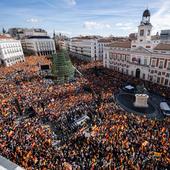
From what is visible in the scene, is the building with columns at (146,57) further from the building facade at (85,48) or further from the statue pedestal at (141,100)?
the building facade at (85,48)

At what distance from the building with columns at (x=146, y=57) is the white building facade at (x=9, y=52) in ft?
166

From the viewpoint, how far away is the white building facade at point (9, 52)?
66875 millimetres

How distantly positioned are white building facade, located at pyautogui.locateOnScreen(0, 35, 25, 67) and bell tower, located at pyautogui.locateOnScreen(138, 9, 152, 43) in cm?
5734

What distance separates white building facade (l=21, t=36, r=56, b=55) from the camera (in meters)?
96.9

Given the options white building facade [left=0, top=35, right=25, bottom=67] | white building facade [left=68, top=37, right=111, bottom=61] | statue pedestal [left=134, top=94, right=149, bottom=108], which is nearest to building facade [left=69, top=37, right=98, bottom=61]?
white building facade [left=68, top=37, right=111, bottom=61]

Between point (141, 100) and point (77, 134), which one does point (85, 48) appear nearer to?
point (141, 100)

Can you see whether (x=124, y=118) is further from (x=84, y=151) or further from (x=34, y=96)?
(x=34, y=96)

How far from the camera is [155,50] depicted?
37.8m

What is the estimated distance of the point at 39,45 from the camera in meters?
98.1

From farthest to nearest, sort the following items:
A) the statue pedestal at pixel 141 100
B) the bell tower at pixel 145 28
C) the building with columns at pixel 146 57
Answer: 1. the bell tower at pixel 145 28
2. the building with columns at pixel 146 57
3. the statue pedestal at pixel 141 100

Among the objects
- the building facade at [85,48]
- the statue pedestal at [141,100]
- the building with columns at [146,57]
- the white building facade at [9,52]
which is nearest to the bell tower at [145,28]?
the building with columns at [146,57]

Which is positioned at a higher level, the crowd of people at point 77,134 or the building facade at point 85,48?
the building facade at point 85,48

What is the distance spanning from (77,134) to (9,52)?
217 feet

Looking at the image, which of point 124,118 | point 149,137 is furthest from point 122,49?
point 149,137
